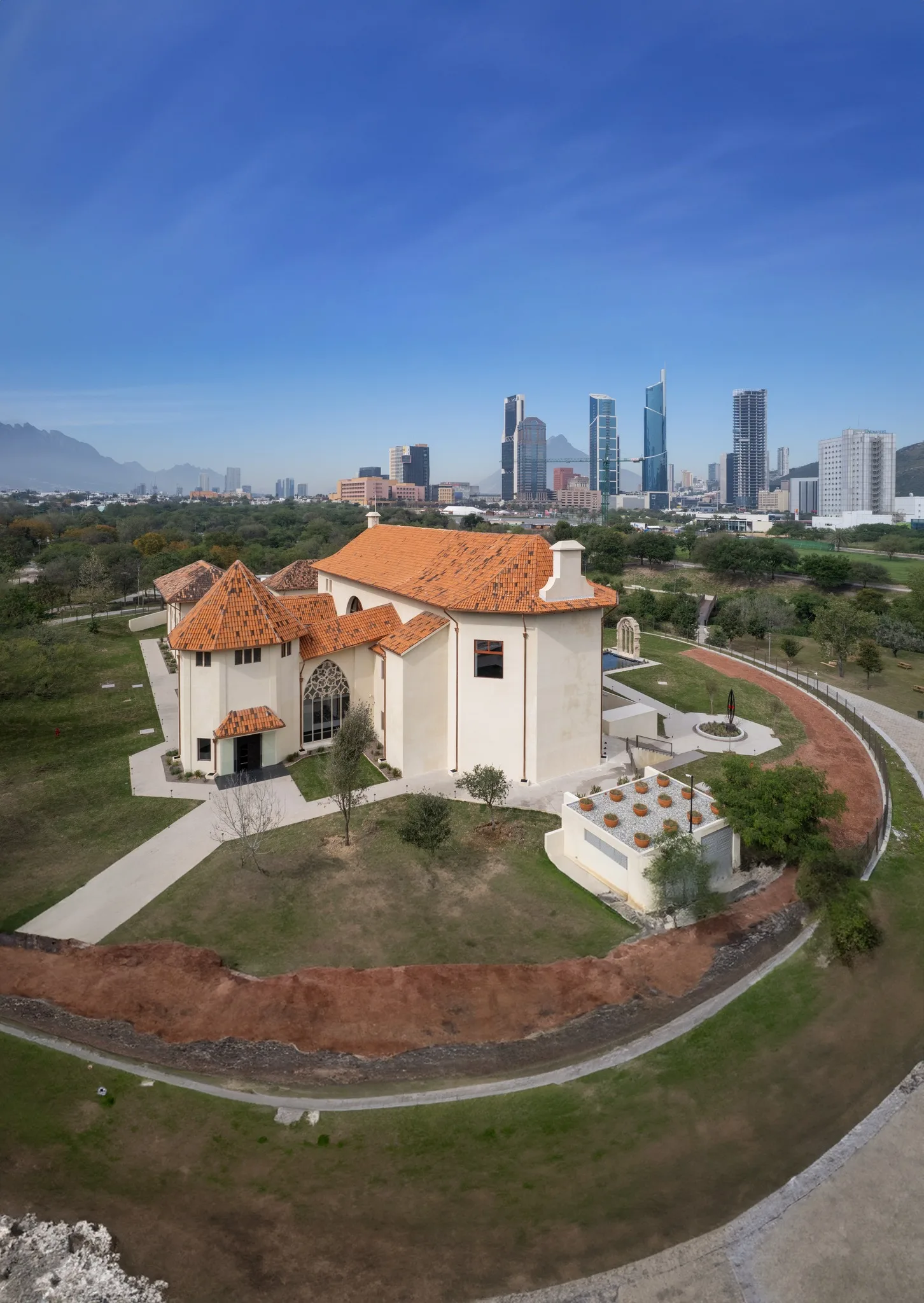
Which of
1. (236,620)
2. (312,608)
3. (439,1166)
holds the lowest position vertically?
(439,1166)

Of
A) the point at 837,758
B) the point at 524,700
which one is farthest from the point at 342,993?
the point at 837,758

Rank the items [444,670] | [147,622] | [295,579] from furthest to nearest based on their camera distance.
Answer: [147,622] → [295,579] → [444,670]

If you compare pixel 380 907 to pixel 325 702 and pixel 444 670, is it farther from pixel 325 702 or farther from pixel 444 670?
pixel 325 702

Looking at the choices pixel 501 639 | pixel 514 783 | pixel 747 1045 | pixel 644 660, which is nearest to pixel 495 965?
pixel 747 1045

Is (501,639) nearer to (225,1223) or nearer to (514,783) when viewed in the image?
(514,783)

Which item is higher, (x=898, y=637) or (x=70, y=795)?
(x=898, y=637)

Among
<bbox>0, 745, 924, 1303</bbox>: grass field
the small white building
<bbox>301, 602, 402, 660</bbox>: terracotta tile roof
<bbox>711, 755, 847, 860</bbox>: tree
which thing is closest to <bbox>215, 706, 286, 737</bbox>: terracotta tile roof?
<bbox>301, 602, 402, 660</bbox>: terracotta tile roof

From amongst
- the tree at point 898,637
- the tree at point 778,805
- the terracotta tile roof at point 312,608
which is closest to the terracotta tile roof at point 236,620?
the terracotta tile roof at point 312,608

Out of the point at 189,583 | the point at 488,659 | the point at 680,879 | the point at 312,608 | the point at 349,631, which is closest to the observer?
the point at 680,879
